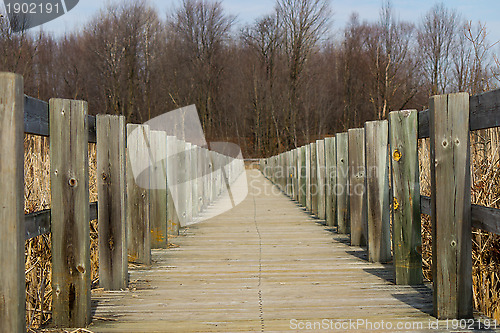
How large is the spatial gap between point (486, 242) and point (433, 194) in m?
1.31

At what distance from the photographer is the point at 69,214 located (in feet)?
10.6

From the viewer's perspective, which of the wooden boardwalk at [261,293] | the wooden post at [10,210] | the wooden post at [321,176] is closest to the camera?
the wooden post at [10,210]

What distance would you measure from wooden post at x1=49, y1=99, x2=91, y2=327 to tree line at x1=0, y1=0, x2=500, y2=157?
1399 inches

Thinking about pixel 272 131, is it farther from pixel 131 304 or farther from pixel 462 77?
pixel 131 304

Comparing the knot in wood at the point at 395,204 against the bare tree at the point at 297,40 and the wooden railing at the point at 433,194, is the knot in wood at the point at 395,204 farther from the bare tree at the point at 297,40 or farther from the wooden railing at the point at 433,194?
the bare tree at the point at 297,40

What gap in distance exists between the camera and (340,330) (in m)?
3.14

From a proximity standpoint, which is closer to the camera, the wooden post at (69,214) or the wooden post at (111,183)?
the wooden post at (69,214)

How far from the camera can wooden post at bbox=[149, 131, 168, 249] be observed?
224 inches

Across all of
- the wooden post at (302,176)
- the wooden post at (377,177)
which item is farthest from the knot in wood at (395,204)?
the wooden post at (302,176)

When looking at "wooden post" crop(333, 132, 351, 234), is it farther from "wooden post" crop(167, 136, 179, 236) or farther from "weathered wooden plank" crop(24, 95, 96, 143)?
"weathered wooden plank" crop(24, 95, 96, 143)

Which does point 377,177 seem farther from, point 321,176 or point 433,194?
point 321,176

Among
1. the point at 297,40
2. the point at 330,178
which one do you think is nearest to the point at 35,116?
the point at 330,178

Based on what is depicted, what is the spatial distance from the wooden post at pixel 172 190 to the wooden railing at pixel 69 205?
4.29 ft

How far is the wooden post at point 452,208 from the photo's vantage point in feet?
10.8
